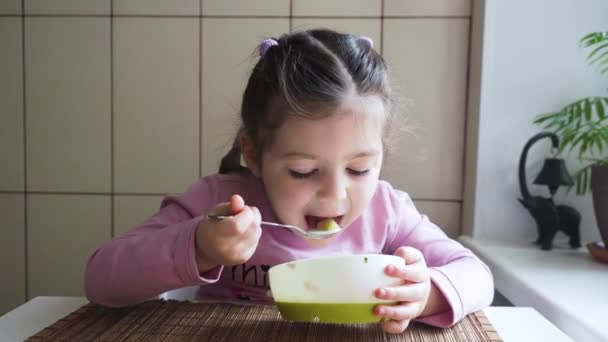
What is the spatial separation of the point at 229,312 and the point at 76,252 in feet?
2.93

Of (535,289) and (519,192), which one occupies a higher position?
(519,192)

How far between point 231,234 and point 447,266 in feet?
1.08

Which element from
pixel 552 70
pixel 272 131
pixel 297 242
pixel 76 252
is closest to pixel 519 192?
pixel 552 70

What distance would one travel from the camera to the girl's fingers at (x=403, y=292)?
0.56m

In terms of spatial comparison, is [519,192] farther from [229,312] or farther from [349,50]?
[229,312]

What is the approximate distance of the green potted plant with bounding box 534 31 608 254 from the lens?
106cm

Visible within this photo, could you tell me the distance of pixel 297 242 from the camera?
90 centimetres

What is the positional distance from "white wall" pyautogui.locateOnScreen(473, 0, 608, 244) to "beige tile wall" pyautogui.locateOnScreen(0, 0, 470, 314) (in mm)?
82

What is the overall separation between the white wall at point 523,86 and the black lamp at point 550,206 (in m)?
0.05

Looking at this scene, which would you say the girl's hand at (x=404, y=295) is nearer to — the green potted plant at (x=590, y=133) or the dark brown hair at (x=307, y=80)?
the dark brown hair at (x=307, y=80)

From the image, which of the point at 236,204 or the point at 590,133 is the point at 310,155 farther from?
the point at 590,133

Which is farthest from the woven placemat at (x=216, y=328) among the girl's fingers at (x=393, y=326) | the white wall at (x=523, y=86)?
the white wall at (x=523, y=86)

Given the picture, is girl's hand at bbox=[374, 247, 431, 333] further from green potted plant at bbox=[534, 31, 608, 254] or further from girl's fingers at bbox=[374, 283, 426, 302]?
green potted plant at bbox=[534, 31, 608, 254]

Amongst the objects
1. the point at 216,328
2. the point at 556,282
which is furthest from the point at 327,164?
the point at 556,282
